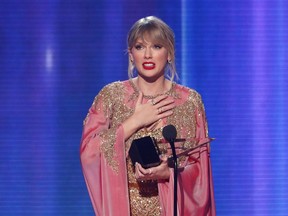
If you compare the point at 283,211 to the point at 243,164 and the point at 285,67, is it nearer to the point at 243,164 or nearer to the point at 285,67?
the point at 243,164

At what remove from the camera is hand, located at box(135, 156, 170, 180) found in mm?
2717

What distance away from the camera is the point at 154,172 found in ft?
8.99

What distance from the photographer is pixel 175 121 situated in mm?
2934

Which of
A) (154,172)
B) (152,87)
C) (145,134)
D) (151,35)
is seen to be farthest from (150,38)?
(154,172)

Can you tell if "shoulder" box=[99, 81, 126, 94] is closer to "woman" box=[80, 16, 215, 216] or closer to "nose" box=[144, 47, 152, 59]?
"woman" box=[80, 16, 215, 216]

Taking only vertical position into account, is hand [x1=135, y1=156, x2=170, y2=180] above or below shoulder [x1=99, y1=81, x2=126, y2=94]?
below

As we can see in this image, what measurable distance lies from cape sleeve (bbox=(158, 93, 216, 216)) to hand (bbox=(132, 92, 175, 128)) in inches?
4.8

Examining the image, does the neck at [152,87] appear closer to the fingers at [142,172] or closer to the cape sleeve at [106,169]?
the cape sleeve at [106,169]

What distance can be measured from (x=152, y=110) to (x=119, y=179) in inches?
10.4

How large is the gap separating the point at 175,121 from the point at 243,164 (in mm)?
1198

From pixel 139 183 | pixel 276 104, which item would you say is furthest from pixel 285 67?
pixel 139 183

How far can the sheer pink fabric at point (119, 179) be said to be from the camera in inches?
111

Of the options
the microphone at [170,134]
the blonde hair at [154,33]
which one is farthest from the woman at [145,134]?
the microphone at [170,134]

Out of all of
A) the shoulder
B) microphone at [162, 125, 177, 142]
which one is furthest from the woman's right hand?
microphone at [162, 125, 177, 142]
